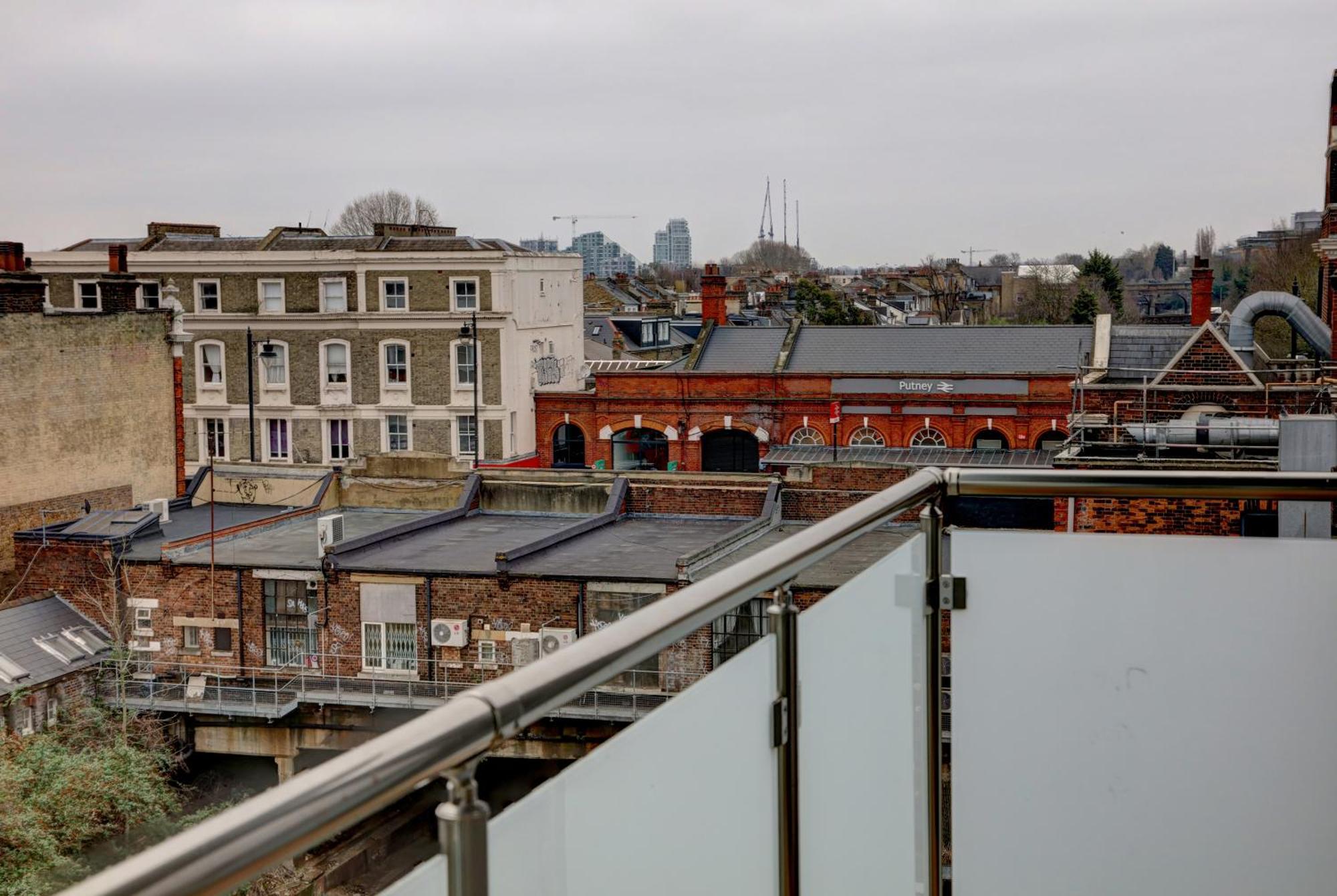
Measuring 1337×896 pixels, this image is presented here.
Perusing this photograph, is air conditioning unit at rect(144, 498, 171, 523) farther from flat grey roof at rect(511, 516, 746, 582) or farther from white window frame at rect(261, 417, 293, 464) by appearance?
white window frame at rect(261, 417, 293, 464)

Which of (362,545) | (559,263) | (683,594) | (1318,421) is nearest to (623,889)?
(683,594)

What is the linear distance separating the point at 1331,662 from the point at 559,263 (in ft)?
124

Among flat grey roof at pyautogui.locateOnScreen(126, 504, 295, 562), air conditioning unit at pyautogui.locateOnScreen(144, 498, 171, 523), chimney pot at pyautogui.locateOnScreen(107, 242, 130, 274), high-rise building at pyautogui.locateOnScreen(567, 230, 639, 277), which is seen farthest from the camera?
high-rise building at pyautogui.locateOnScreen(567, 230, 639, 277)

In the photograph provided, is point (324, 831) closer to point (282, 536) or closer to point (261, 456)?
point (282, 536)

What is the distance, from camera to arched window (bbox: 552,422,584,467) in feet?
120

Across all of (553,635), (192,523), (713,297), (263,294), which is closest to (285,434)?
(263,294)

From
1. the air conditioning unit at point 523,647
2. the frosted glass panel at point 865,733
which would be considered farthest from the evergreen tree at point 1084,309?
the frosted glass panel at point 865,733

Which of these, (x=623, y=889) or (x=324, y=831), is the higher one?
(x=324, y=831)

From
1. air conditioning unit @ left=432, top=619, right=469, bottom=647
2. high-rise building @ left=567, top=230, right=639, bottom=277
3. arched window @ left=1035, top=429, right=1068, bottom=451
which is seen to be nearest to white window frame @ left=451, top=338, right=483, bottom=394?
arched window @ left=1035, top=429, right=1068, bottom=451

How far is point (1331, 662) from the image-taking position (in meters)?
3.14

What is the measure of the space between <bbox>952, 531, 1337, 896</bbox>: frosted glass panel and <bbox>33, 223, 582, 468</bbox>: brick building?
33.3m

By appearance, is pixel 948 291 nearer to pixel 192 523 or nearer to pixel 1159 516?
pixel 192 523

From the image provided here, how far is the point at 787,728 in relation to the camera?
91.7 inches

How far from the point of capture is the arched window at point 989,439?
3288cm
